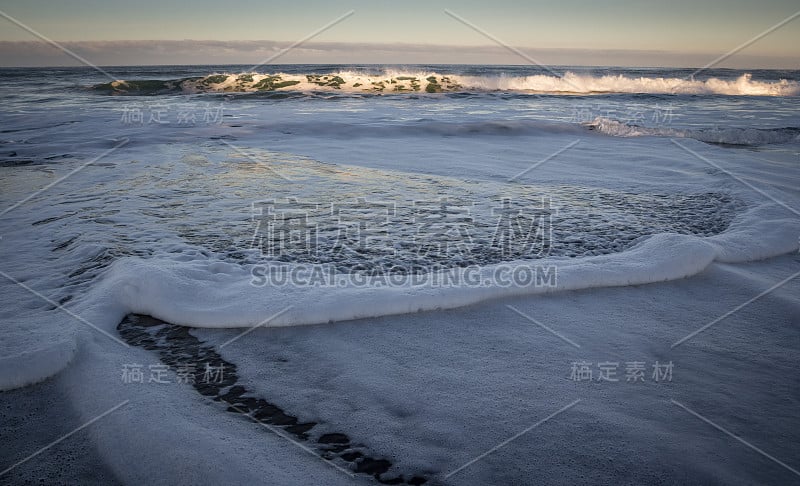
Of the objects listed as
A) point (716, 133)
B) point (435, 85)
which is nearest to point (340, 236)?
point (716, 133)

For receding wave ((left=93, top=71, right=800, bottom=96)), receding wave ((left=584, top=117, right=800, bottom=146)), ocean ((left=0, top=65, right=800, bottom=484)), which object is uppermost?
receding wave ((left=93, top=71, right=800, bottom=96))

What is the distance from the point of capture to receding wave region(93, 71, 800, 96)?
2060 cm

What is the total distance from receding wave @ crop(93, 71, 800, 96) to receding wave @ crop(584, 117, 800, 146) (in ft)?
39.1

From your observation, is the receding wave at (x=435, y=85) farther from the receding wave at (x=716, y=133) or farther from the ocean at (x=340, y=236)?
the ocean at (x=340, y=236)

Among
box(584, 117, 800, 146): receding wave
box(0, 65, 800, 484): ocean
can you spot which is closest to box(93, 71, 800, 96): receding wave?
box(584, 117, 800, 146): receding wave

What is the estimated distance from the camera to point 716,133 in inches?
411

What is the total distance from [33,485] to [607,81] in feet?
103

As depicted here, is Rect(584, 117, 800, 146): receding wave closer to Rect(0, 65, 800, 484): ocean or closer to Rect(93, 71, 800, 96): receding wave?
Rect(0, 65, 800, 484): ocean

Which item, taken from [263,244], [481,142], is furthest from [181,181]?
[481,142]

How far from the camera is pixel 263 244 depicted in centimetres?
361

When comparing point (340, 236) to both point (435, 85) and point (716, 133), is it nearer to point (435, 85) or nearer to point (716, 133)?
point (716, 133)

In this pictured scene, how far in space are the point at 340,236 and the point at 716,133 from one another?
9.95 metres

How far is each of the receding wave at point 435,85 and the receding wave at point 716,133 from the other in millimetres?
11914

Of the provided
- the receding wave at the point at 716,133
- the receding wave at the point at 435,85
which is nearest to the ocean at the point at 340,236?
the receding wave at the point at 716,133
